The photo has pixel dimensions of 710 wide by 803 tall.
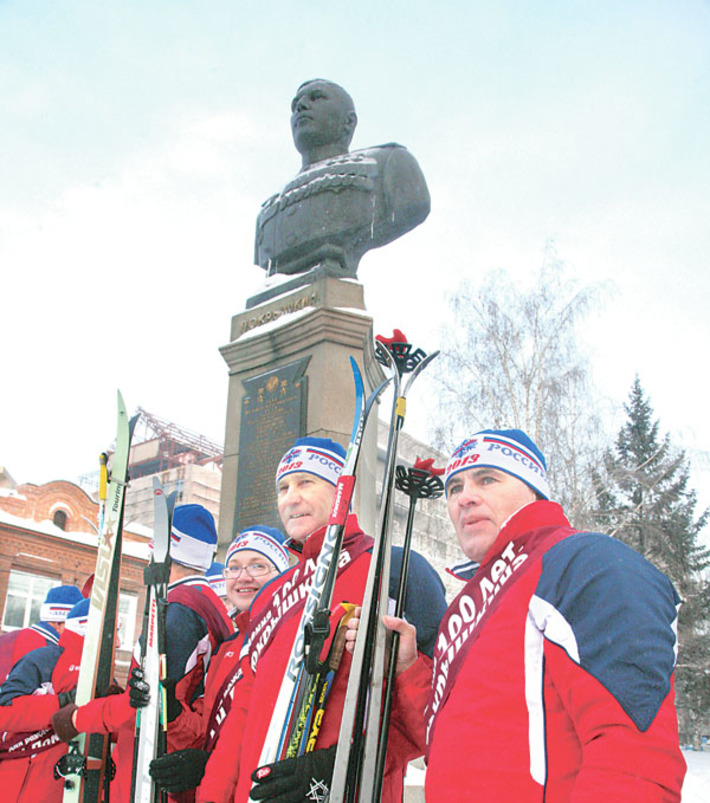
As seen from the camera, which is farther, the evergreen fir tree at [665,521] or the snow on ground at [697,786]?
the evergreen fir tree at [665,521]

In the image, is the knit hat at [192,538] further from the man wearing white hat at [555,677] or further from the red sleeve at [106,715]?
the man wearing white hat at [555,677]

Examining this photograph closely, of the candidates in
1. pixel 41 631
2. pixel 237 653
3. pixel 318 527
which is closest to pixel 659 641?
pixel 318 527

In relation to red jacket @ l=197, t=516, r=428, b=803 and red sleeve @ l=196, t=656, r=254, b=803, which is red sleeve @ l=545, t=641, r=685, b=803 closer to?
red jacket @ l=197, t=516, r=428, b=803

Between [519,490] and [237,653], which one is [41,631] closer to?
[237,653]

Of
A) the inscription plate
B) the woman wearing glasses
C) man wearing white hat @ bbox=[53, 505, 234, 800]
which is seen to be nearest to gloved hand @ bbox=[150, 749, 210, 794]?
the woman wearing glasses

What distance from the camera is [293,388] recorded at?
19.0 feet

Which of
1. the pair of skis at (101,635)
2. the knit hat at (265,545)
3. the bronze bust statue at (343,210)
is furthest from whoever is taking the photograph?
the bronze bust statue at (343,210)

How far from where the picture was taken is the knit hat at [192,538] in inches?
128

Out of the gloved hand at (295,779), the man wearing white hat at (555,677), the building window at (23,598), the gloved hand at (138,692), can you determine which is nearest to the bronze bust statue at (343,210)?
the gloved hand at (138,692)

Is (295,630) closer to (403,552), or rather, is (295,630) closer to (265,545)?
(403,552)

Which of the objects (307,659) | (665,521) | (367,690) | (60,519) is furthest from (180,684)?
(60,519)

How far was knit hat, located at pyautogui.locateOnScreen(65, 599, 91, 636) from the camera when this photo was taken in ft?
12.7

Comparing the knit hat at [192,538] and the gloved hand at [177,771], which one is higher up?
the knit hat at [192,538]

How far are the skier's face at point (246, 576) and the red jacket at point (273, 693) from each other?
71 centimetres
